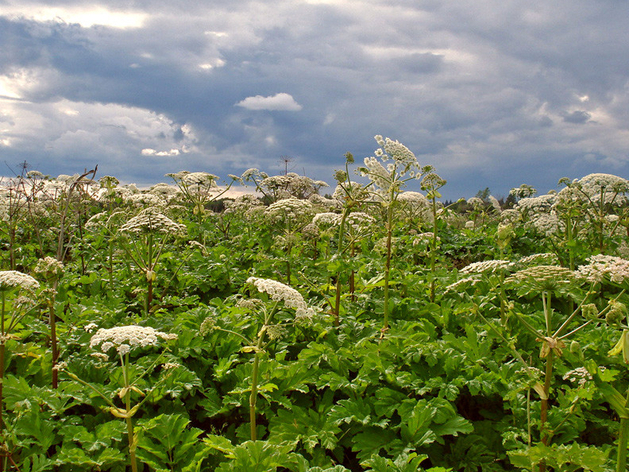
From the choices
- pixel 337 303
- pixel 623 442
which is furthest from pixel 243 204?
pixel 623 442

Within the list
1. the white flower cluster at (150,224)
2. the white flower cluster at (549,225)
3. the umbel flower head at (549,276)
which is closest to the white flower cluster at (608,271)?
the umbel flower head at (549,276)

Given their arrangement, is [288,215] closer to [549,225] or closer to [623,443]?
[623,443]

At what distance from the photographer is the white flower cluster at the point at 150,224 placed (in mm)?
4969

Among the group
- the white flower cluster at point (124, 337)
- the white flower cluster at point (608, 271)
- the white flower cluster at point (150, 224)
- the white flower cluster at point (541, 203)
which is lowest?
the white flower cluster at point (124, 337)

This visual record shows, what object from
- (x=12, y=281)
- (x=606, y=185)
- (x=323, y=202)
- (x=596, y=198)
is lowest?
(x=12, y=281)

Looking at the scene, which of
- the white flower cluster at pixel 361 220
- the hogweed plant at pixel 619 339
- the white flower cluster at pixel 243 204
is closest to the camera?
the hogweed plant at pixel 619 339

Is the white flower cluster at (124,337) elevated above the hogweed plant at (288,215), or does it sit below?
below

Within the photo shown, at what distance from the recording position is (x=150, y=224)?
505 cm

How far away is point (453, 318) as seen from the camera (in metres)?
4.85

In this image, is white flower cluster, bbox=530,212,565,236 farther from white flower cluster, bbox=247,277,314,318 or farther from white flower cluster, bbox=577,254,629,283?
white flower cluster, bbox=247,277,314,318

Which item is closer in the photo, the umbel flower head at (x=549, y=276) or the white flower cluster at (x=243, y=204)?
the umbel flower head at (x=549, y=276)

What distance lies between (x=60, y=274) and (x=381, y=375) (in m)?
2.87

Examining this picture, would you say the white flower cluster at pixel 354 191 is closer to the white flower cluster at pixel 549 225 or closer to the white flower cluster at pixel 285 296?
the white flower cluster at pixel 285 296

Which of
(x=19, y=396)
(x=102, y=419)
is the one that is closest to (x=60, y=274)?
(x=19, y=396)
